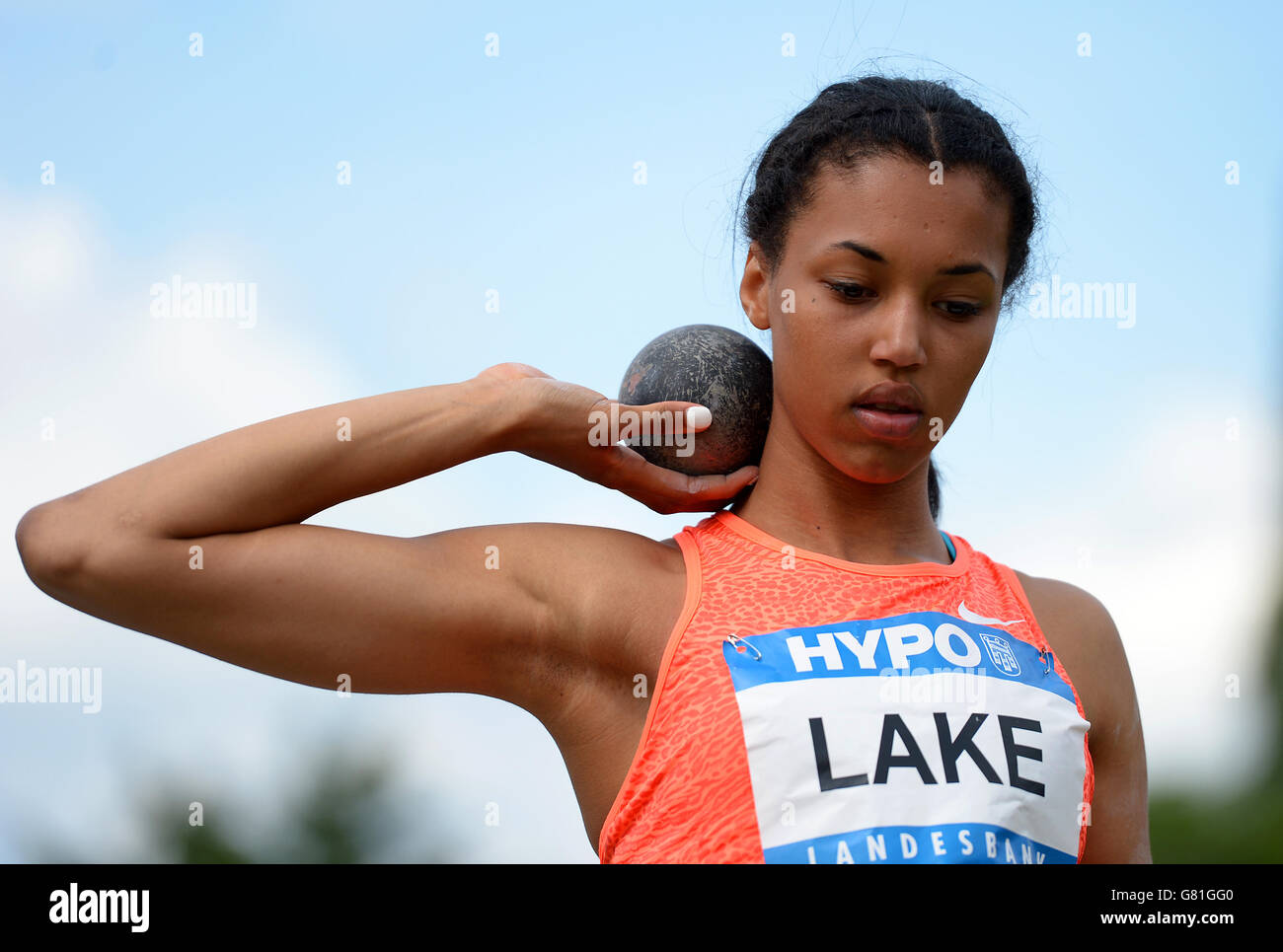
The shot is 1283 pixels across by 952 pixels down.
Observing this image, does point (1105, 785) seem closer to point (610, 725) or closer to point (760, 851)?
point (760, 851)

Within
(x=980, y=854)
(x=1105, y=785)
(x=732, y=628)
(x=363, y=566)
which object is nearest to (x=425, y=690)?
(x=363, y=566)

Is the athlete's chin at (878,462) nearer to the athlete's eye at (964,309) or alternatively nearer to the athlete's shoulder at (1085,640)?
the athlete's eye at (964,309)

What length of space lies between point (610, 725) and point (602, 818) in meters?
0.23

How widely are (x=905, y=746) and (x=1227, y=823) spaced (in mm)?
13188

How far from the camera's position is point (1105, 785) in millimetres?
3137

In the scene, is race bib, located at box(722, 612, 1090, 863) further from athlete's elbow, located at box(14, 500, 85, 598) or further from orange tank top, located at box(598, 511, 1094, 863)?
athlete's elbow, located at box(14, 500, 85, 598)

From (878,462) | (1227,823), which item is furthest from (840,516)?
(1227,823)

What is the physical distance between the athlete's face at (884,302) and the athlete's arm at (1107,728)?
61 cm

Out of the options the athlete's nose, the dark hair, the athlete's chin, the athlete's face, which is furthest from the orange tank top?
the dark hair

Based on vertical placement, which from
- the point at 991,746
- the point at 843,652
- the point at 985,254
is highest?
the point at 985,254

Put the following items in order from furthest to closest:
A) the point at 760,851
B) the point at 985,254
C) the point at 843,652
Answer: the point at 985,254, the point at 843,652, the point at 760,851

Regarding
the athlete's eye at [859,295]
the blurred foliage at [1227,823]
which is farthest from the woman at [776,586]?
the blurred foliage at [1227,823]

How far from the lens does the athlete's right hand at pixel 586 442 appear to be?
296cm

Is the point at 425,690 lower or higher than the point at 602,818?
higher
